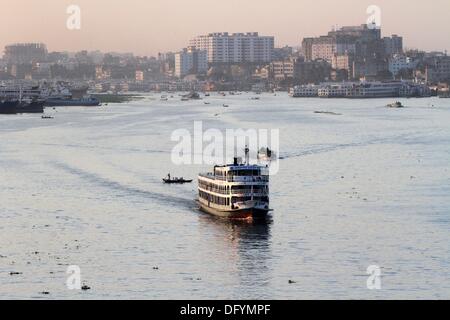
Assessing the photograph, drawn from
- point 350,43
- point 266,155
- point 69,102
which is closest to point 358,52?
point 350,43

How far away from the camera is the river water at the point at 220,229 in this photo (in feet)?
63.9

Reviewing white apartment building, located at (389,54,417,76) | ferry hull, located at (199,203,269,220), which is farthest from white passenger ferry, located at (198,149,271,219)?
white apartment building, located at (389,54,417,76)

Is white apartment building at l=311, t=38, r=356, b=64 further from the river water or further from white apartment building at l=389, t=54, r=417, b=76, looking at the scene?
the river water

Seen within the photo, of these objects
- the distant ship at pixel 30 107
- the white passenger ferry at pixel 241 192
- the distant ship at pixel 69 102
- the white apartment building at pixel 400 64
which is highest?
the white passenger ferry at pixel 241 192

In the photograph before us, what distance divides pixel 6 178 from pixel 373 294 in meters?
18.1

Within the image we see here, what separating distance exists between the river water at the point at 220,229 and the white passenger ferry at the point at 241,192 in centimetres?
45

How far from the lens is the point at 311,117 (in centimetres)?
7356

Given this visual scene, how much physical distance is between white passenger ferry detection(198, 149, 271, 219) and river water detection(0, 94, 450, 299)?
1.49 ft

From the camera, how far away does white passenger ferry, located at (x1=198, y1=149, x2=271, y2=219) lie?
26156mm

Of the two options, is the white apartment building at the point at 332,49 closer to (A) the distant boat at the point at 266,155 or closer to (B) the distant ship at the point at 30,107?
(B) the distant ship at the point at 30,107

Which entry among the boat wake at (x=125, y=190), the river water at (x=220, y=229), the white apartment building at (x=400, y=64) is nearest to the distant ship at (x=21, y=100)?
the river water at (x=220, y=229)

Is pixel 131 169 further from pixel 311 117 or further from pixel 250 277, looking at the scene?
pixel 311 117
